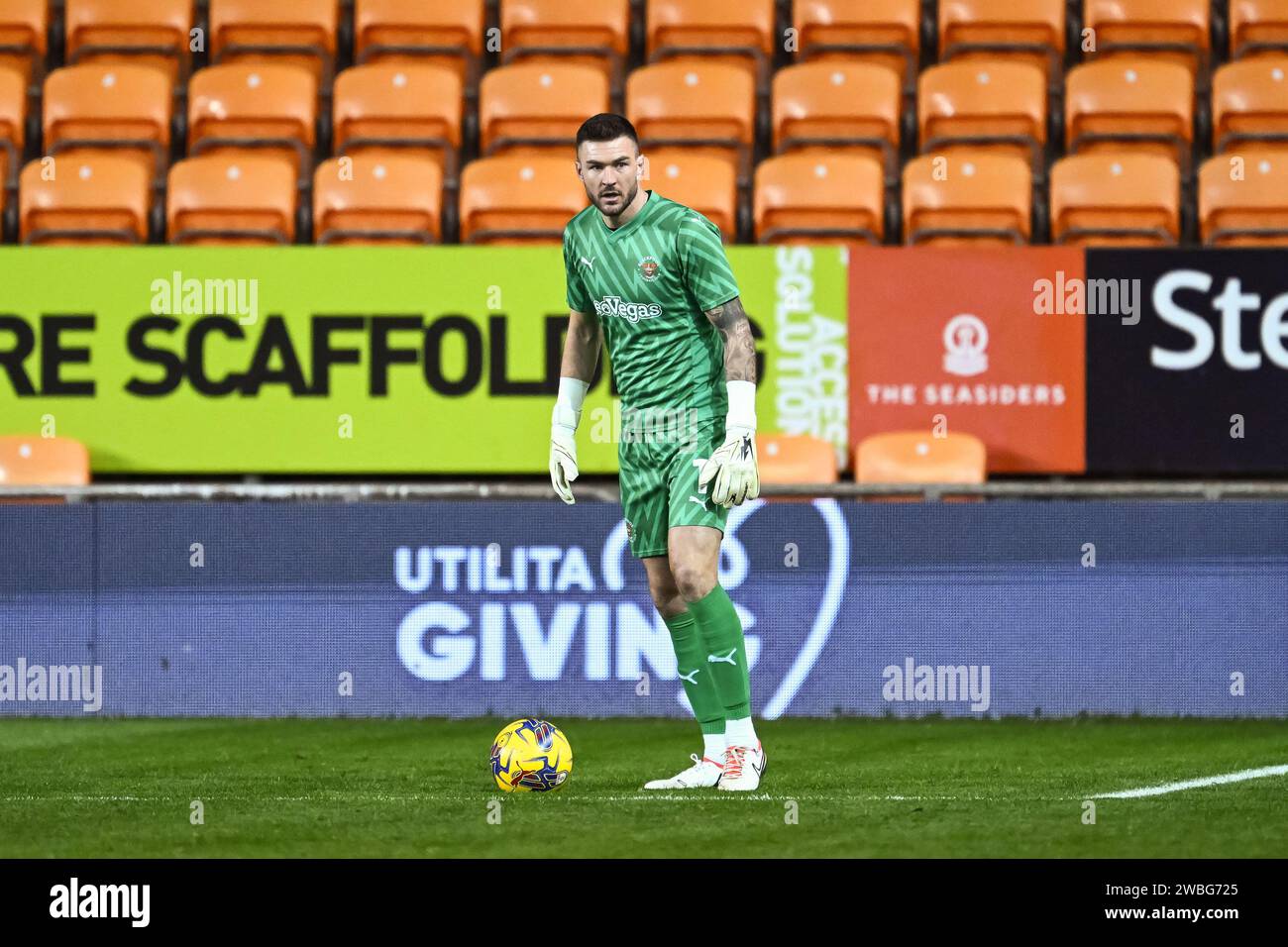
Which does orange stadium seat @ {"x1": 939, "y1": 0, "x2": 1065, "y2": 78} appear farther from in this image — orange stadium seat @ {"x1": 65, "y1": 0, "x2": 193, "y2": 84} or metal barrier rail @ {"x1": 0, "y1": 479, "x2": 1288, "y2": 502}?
orange stadium seat @ {"x1": 65, "y1": 0, "x2": 193, "y2": 84}

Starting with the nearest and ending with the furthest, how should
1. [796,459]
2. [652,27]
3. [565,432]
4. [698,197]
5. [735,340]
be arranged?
[735,340] → [565,432] → [796,459] → [698,197] → [652,27]

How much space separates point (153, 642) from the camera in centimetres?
851

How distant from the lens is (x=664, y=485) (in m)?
6.07

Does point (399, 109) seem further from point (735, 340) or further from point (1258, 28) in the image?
point (735, 340)


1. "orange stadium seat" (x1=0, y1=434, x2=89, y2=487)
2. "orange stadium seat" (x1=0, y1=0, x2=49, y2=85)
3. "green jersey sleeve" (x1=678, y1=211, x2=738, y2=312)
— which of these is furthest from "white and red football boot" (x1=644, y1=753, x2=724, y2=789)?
"orange stadium seat" (x1=0, y1=0, x2=49, y2=85)

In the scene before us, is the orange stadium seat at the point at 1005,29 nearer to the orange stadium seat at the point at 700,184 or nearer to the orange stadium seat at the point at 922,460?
the orange stadium seat at the point at 700,184

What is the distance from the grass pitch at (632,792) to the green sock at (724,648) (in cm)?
30

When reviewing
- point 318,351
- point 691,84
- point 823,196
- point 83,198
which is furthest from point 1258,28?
point 83,198

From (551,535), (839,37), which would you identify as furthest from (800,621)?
(839,37)

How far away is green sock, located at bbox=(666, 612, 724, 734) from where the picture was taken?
614 centimetres

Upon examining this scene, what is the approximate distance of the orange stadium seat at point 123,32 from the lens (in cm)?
1239

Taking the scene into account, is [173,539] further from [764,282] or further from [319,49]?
[319,49]

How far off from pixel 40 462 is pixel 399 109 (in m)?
3.28

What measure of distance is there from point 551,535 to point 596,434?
1145mm
